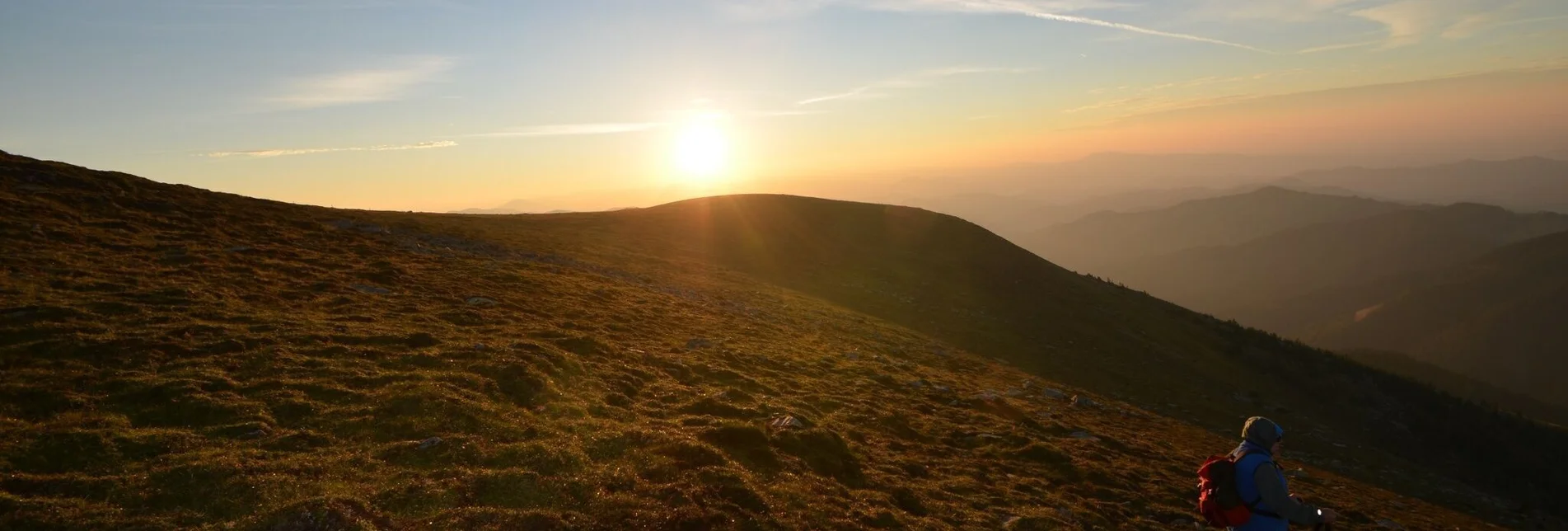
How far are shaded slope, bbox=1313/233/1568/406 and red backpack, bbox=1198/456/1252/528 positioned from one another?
201279mm

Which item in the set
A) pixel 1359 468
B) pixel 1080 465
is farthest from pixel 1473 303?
pixel 1080 465

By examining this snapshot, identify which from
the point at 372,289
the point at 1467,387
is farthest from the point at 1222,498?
the point at 1467,387

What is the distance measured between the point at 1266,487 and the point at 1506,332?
244832 millimetres

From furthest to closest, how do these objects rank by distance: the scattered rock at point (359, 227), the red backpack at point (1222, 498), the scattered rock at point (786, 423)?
the scattered rock at point (359, 227) → the scattered rock at point (786, 423) → the red backpack at point (1222, 498)

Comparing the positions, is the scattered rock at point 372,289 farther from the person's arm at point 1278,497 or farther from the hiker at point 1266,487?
the person's arm at point 1278,497

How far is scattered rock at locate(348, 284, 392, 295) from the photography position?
23156 mm

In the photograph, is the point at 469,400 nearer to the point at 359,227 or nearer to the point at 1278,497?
the point at 1278,497

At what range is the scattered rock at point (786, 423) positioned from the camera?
1602cm

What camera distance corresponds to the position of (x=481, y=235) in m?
40.2

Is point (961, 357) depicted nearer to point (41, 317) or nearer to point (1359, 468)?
point (1359, 468)

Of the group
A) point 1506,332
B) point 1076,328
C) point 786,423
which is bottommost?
point 1506,332

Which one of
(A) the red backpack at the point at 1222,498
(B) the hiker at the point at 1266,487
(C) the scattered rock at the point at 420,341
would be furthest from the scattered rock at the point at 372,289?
(B) the hiker at the point at 1266,487

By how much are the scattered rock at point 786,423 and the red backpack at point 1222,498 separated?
900cm

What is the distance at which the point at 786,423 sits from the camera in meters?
16.2
